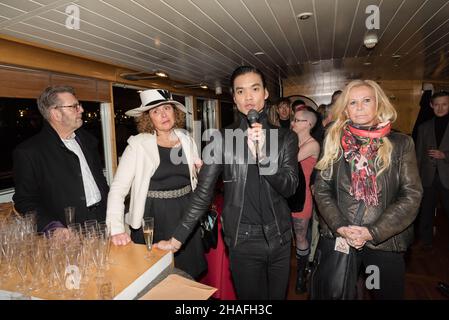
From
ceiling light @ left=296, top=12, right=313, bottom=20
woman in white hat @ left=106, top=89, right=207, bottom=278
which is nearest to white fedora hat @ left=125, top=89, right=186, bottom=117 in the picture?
woman in white hat @ left=106, top=89, right=207, bottom=278

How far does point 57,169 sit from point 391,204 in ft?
7.39

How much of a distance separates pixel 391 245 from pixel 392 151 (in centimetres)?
51

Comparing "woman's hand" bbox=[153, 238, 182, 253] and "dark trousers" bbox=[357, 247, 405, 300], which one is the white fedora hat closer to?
"woman's hand" bbox=[153, 238, 182, 253]

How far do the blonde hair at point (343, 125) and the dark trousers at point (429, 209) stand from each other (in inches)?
109

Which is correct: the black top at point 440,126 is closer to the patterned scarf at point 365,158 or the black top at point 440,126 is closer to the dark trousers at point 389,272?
the patterned scarf at point 365,158

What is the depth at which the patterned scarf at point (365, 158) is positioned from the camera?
164cm

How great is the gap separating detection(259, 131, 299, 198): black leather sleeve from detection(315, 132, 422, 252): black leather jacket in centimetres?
31

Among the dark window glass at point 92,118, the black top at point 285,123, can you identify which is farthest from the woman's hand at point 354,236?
the dark window glass at point 92,118

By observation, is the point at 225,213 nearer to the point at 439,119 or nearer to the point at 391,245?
the point at 391,245

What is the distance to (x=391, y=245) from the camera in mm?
1610

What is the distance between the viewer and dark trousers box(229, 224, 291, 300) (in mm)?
1639

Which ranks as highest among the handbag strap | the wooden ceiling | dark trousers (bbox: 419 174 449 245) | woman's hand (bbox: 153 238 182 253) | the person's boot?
the wooden ceiling

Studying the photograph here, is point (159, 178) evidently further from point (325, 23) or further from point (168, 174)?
point (325, 23)
